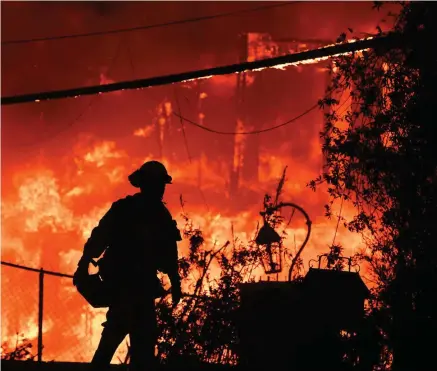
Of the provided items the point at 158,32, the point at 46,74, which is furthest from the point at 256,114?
the point at 46,74

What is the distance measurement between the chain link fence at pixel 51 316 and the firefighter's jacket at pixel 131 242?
2697 centimetres

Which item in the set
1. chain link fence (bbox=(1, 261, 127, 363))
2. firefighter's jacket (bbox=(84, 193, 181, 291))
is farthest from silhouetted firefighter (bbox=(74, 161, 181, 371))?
chain link fence (bbox=(1, 261, 127, 363))

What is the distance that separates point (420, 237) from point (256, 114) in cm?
2608

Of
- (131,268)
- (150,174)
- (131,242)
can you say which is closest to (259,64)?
(150,174)

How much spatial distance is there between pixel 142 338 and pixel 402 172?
3.91 m

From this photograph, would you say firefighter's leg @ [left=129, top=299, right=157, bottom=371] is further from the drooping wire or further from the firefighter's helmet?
the drooping wire

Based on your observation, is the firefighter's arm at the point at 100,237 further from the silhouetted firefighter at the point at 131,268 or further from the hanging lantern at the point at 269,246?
the hanging lantern at the point at 269,246

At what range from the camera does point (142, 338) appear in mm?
4723

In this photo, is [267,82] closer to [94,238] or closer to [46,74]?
[46,74]

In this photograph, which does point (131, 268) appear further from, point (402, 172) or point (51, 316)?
point (51, 316)

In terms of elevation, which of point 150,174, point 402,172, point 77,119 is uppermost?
point 77,119

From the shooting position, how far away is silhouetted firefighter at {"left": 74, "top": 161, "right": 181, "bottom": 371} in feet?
15.0

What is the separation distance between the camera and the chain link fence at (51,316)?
31.2 metres

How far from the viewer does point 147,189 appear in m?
4.72
